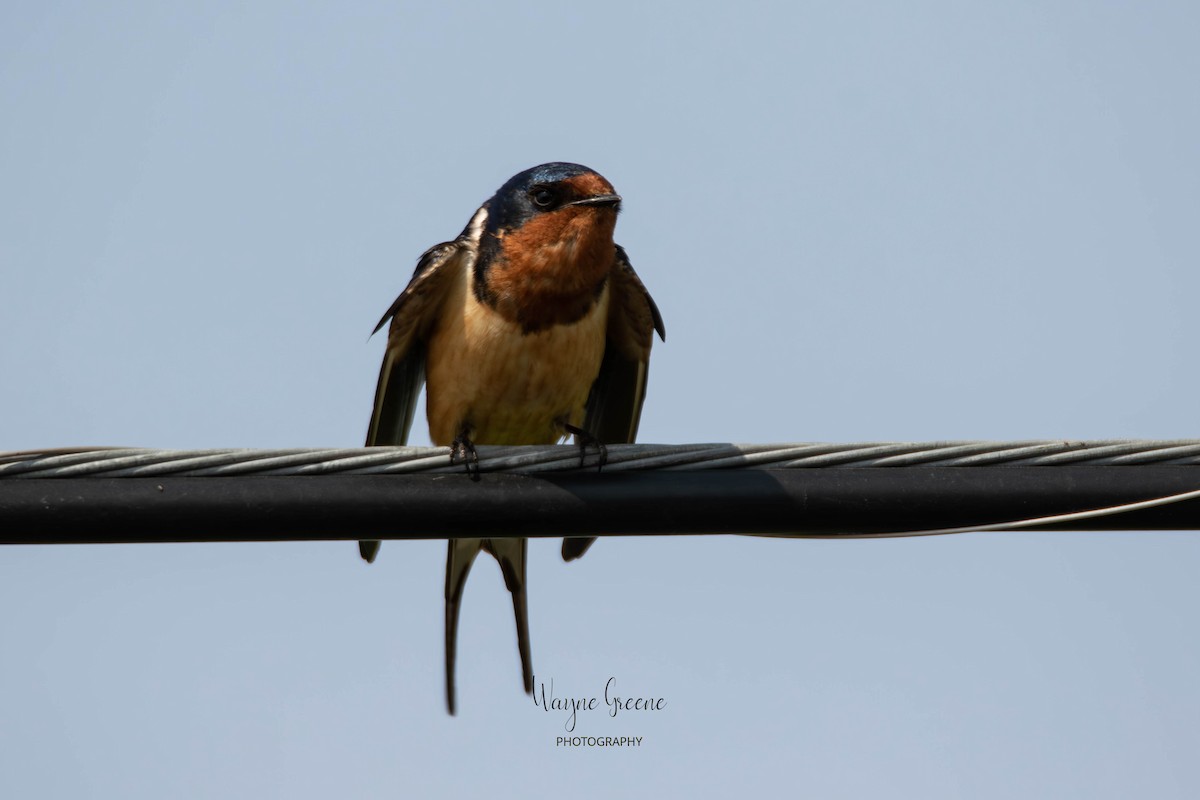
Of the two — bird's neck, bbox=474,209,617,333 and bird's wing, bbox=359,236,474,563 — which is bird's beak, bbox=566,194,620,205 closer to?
bird's neck, bbox=474,209,617,333

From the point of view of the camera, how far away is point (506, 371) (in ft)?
17.4

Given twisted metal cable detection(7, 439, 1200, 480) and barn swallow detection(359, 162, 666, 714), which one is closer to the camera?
twisted metal cable detection(7, 439, 1200, 480)

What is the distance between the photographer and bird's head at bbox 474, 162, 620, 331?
5.31 m

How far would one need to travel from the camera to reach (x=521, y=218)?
17.9 feet

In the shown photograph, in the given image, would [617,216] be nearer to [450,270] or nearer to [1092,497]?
[450,270]

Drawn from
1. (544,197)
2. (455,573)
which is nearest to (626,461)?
(544,197)

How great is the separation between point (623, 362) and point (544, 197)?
85 cm

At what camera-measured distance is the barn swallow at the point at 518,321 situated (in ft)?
17.4

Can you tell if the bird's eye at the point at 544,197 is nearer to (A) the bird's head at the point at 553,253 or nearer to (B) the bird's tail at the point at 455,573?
(A) the bird's head at the point at 553,253

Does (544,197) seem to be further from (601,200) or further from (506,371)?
(506,371)

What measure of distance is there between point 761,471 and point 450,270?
8.16 feet

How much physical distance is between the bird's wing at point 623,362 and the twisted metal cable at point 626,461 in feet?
7.29

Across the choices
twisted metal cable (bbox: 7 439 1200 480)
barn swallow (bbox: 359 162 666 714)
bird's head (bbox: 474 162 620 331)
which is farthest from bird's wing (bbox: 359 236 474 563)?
twisted metal cable (bbox: 7 439 1200 480)

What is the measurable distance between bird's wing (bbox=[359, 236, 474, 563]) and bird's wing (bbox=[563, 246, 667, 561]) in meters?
0.60
